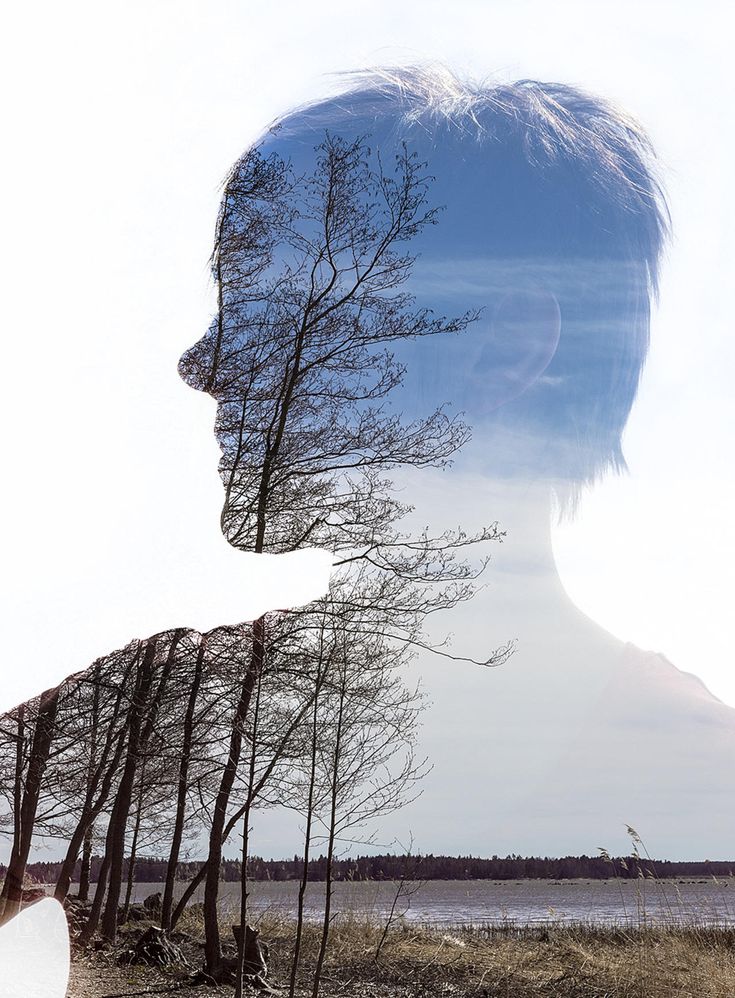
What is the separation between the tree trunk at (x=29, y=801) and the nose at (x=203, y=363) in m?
1.63

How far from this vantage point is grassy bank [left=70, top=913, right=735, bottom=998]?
470 centimetres

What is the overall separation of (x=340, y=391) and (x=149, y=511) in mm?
1074

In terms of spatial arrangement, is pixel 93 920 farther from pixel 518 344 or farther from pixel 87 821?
pixel 518 344

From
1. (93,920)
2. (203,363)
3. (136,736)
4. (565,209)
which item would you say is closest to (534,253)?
(565,209)

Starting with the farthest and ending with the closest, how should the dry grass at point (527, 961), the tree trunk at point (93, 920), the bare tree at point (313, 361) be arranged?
the tree trunk at point (93, 920) → the dry grass at point (527, 961) → the bare tree at point (313, 361)

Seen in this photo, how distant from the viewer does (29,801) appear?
454 cm

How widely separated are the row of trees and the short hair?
0.81 ft

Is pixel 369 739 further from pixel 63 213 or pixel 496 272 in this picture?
pixel 63 213

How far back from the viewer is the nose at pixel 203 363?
4379mm

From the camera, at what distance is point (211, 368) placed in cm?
446

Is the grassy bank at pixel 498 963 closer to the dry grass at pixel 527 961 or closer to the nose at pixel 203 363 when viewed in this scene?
the dry grass at pixel 527 961

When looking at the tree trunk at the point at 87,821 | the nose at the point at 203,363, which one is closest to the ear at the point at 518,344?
the nose at the point at 203,363

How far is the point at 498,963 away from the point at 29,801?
2806 mm

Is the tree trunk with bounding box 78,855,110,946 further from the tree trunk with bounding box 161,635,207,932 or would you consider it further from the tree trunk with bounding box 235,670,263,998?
the tree trunk with bounding box 235,670,263,998
